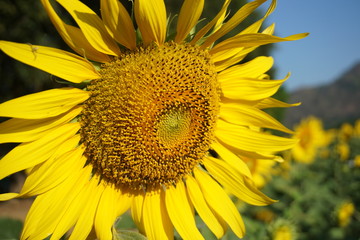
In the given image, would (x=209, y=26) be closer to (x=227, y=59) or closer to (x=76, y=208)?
(x=227, y=59)

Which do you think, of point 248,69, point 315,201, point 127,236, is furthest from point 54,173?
point 315,201

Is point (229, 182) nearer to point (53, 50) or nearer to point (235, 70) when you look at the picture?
point (235, 70)

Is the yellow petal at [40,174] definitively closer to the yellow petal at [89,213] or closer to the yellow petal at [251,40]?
the yellow petal at [89,213]

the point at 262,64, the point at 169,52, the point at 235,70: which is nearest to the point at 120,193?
the point at 169,52

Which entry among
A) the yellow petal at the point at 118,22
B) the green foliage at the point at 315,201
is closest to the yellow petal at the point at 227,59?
the yellow petal at the point at 118,22

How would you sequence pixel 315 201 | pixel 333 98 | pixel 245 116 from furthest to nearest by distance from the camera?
pixel 333 98 → pixel 315 201 → pixel 245 116

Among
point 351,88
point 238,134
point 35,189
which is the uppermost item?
point 35,189

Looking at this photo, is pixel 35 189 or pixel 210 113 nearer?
pixel 35 189
